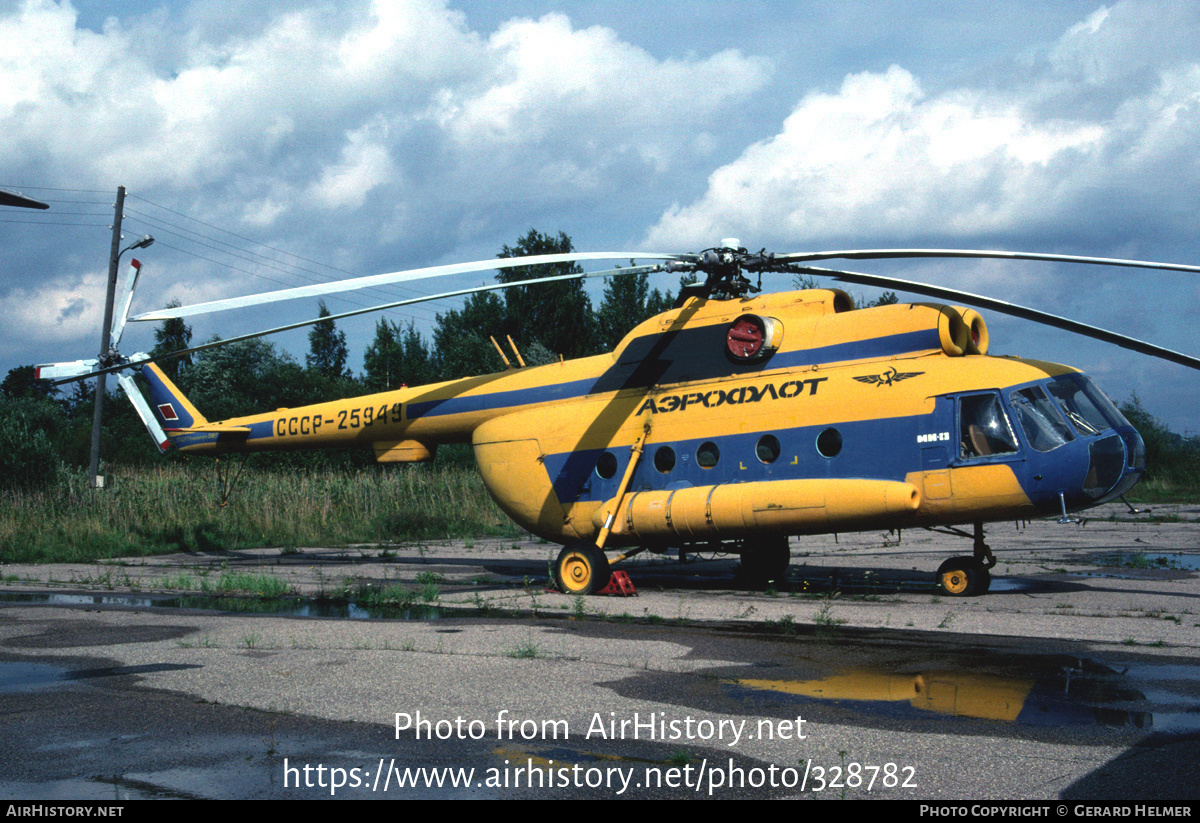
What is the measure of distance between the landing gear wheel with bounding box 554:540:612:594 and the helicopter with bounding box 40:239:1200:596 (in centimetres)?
3

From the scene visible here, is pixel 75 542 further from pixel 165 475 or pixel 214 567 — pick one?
pixel 165 475

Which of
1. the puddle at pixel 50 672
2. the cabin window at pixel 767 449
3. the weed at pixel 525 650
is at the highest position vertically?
the cabin window at pixel 767 449

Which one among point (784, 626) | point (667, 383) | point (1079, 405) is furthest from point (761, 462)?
point (1079, 405)

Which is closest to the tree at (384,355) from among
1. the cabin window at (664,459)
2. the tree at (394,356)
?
the tree at (394,356)

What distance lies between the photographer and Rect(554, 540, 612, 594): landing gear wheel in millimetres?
12562

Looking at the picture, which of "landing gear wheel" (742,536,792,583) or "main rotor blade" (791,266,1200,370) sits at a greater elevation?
"main rotor blade" (791,266,1200,370)

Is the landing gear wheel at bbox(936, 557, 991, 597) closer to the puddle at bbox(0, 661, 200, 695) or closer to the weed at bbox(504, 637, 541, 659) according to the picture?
the weed at bbox(504, 637, 541, 659)

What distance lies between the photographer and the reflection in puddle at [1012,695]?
5.66 metres

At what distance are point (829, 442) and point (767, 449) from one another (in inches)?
33.5

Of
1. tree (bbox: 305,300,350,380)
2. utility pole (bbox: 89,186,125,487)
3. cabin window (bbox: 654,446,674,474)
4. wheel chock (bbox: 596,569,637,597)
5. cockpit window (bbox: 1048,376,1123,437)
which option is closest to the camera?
cockpit window (bbox: 1048,376,1123,437)

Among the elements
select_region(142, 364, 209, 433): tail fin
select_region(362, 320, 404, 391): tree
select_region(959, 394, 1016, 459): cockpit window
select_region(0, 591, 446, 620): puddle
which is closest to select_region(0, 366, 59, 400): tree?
select_region(362, 320, 404, 391): tree

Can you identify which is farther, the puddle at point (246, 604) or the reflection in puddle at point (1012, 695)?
the puddle at point (246, 604)

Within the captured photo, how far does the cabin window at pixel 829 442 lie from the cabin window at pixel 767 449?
581mm

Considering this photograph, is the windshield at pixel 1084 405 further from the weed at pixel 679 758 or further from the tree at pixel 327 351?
the tree at pixel 327 351
